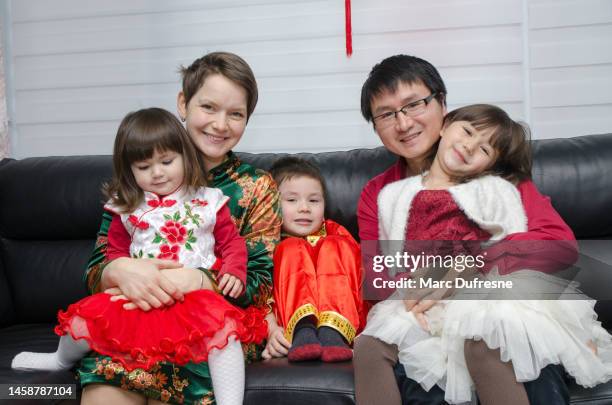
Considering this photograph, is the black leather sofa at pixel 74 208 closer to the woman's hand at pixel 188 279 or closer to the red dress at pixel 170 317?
the red dress at pixel 170 317

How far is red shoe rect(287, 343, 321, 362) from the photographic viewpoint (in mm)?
1493

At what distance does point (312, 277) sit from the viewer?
5.62 feet

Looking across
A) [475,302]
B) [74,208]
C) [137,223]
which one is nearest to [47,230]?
[74,208]

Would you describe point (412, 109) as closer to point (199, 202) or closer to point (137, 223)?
point (199, 202)

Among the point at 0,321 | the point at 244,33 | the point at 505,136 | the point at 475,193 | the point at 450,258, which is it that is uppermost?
the point at 244,33

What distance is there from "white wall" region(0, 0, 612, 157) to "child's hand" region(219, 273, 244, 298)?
3.99 ft

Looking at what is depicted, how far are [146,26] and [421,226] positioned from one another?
1.79m

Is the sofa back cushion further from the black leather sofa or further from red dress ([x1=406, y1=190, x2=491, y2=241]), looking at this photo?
red dress ([x1=406, y1=190, x2=491, y2=241])

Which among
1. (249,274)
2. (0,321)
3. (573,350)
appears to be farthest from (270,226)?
(0,321)

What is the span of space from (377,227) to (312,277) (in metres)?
0.26

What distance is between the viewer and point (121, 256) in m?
1.63

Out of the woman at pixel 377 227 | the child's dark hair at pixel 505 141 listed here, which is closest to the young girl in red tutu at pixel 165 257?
the woman at pixel 377 227

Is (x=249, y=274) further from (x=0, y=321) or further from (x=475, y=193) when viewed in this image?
(x=0, y=321)

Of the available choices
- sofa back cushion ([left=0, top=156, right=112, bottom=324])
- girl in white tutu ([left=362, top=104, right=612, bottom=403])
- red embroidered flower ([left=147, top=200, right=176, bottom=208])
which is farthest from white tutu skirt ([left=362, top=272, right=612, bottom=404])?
sofa back cushion ([left=0, top=156, right=112, bottom=324])
